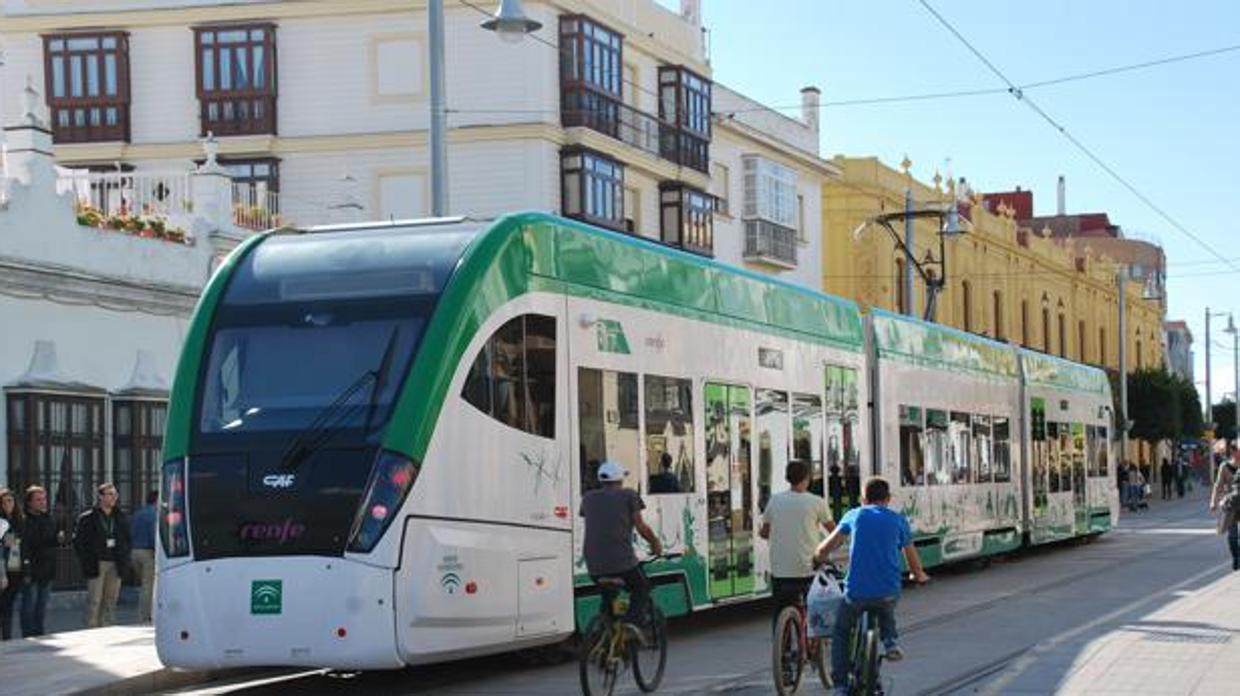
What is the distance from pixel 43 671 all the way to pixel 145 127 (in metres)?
31.0

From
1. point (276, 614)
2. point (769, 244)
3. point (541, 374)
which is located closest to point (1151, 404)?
point (769, 244)

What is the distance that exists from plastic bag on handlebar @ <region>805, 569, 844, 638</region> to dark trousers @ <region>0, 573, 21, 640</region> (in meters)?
10.5

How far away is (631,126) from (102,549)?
2639cm

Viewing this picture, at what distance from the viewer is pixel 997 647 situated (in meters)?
16.5

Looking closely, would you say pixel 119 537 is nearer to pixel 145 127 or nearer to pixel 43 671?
pixel 43 671

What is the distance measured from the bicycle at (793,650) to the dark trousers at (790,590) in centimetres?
3

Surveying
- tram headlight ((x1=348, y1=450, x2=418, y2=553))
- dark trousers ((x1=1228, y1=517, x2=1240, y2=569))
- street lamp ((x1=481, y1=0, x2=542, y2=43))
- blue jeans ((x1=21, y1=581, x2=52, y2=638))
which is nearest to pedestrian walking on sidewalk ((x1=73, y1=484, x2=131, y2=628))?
blue jeans ((x1=21, y1=581, x2=52, y2=638))

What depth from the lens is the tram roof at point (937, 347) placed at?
24141mm

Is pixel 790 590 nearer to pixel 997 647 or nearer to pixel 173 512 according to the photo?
pixel 997 647

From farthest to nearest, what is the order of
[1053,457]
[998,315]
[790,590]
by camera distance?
[998,315] < [1053,457] < [790,590]

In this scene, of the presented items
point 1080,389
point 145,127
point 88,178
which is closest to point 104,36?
point 145,127

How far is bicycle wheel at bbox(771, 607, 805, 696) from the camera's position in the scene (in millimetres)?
12750

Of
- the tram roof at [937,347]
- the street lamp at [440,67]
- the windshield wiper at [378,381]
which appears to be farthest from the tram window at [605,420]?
the tram roof at [937,347]

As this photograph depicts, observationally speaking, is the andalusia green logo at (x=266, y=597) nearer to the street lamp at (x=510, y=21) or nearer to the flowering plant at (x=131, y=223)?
the street lamp at (x=510, y=21)
